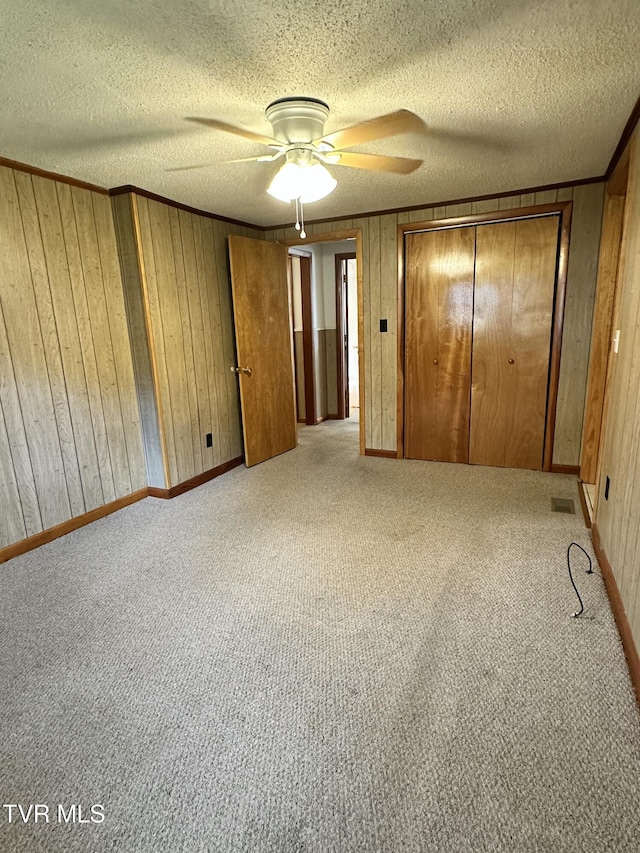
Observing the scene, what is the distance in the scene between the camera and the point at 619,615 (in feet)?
6.13

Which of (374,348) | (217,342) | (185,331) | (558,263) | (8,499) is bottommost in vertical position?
(8,499)

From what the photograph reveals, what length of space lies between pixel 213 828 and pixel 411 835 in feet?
1.70

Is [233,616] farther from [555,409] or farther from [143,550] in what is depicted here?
[555,409]

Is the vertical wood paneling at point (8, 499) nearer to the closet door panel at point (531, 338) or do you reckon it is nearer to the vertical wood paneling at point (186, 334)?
the vertical wood paneling at point (186, 334)

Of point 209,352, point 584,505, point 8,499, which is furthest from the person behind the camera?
point 209,352

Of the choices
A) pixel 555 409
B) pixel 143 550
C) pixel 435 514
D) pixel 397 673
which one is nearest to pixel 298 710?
pixel 397 673

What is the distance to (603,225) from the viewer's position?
3158 mm

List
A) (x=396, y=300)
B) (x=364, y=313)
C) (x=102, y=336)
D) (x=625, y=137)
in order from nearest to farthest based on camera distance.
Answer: (x=625, y=137), (x=102, y=336), (x=396, y=300), (x=364, y=313)

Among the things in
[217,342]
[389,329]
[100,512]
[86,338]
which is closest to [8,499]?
[100,512]

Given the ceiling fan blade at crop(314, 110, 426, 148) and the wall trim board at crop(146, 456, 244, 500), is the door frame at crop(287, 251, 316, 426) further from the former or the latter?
the ceiling fan blade at crop(314, 110, 426, 148)

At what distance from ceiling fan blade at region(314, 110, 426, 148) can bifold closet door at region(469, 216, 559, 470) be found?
212 cm

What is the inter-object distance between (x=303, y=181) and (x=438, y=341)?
7.56 feet

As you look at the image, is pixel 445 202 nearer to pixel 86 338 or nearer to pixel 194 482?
pixel 86 338

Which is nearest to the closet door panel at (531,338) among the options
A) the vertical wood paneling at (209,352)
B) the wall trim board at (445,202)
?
the wall trim board at (445,202)
